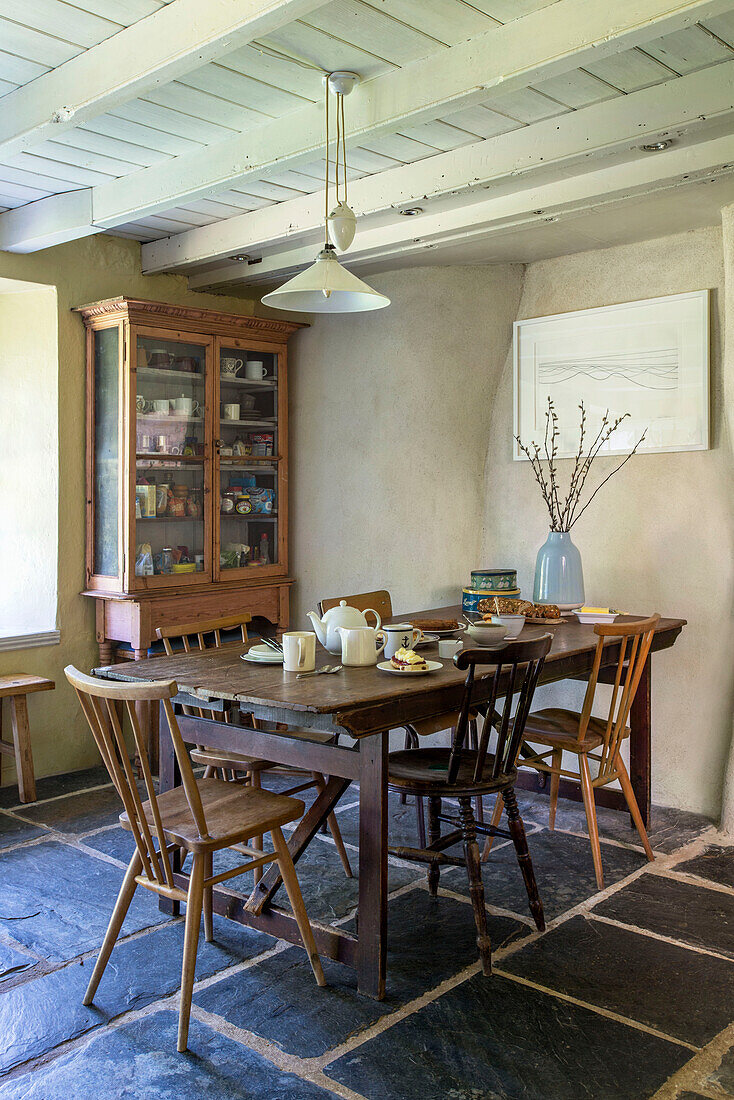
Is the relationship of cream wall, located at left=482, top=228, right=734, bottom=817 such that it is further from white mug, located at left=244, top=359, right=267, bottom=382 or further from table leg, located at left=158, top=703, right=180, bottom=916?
table leg, located at left=158, top=703, right=180, bottom=916

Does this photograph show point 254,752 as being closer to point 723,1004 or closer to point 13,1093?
point 13,1093

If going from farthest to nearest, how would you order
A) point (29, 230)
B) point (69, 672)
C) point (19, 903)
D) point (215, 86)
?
point (29, 230) < point (19, 903) < point (215, 86) < point (69, 672)


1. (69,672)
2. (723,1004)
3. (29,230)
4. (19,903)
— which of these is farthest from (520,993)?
(29,230)

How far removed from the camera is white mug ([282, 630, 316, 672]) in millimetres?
2732

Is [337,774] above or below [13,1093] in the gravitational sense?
above

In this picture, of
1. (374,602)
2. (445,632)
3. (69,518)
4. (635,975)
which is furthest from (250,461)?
(635,975)

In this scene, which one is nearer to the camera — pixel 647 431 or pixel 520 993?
pixel 520 993

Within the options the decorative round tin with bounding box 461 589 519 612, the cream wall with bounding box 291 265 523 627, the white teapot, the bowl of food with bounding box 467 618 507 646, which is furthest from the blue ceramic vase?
the white teapot

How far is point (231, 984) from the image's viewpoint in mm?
2514

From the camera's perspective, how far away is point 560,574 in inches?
154

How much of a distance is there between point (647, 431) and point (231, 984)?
2840 millimetres

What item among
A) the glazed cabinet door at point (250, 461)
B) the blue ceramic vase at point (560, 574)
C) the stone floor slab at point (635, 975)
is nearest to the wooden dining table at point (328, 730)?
the stone floor slab at point (635, 975)

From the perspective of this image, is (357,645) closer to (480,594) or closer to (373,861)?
(373,861)

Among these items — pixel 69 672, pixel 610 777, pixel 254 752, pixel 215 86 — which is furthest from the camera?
pixel 610 777
